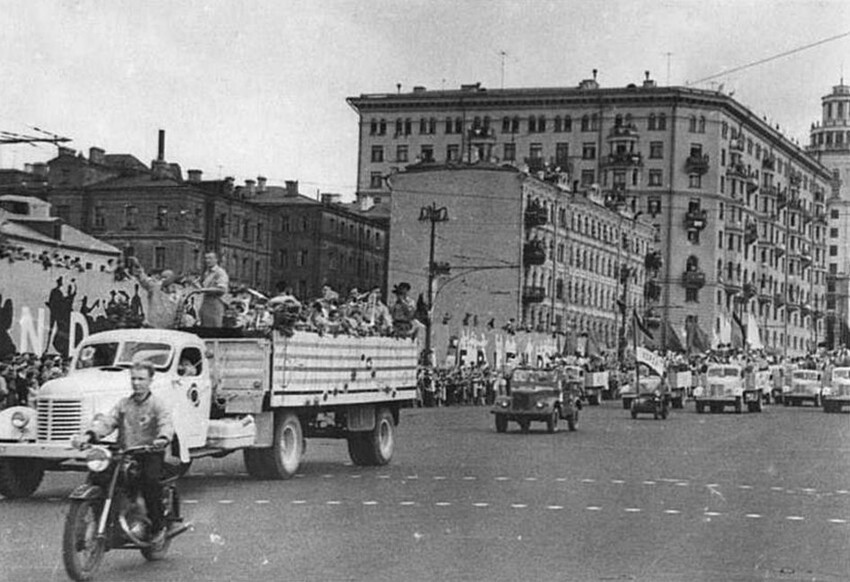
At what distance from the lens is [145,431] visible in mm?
11531

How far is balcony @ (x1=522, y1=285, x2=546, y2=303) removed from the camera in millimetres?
87125

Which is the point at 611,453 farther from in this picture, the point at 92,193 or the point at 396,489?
the point at 92,193

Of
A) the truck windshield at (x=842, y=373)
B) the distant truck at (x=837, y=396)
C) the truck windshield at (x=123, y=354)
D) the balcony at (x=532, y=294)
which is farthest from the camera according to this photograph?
the balcony at (x=532, y=294)

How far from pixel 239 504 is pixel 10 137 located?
14439 millimetres

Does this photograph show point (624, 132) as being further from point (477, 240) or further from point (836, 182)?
point (836, 182)

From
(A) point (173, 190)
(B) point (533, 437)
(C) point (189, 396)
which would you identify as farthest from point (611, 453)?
(A) point (173, 190)

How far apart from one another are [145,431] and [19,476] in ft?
17.9

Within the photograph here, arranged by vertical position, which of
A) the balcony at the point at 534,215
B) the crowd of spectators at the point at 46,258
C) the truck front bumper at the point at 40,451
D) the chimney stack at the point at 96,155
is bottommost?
the truck front bumper at the point at 40,451

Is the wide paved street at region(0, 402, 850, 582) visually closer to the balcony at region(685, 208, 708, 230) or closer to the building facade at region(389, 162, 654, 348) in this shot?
the building facade at region(389, 162, 654, 348)

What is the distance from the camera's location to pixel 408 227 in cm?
8731

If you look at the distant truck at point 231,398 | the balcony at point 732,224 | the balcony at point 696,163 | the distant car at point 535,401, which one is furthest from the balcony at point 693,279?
the distant truck at point 231,398

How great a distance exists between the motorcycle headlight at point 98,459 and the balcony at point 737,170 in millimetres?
113524

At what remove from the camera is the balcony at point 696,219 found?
11544 cm

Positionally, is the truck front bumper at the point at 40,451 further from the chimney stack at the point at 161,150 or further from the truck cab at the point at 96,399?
the chimney stack at the point at 161,150
